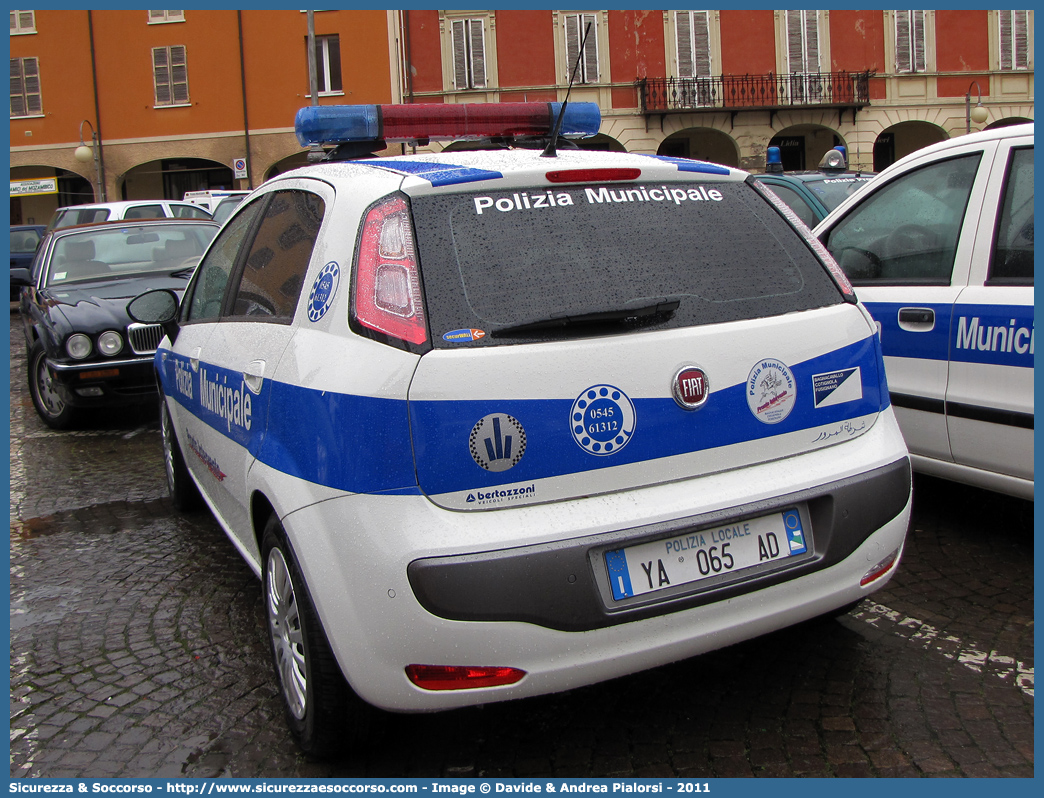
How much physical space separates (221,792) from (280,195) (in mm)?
1842

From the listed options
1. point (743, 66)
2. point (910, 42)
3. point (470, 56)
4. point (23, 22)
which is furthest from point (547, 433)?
point (23, 22)

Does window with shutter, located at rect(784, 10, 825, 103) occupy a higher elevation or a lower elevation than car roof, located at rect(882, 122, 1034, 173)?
higher

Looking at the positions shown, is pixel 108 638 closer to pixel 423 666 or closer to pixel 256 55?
pixel 423 666

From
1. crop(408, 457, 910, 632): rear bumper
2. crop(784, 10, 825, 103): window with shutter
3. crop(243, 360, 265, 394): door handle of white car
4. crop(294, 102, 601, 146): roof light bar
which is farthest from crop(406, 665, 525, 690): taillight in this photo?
crop(784, 10, 825, 103): window with shutter

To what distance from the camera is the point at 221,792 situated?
2.49 meters

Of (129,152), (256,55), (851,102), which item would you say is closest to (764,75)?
(851,102)

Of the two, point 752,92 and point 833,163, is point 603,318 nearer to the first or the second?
point 833,163

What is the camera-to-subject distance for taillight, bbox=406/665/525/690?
87.8 inches

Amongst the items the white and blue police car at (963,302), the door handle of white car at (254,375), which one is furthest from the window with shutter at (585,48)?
the door handle of white car at (254,375)

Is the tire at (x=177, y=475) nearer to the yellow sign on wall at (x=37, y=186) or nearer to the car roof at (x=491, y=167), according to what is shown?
the car roof at (x=491, y=167)

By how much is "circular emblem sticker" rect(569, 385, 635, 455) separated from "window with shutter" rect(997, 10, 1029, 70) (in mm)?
33703

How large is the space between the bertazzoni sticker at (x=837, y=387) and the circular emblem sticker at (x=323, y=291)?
4.20 feet

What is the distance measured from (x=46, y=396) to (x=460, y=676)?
6.67m

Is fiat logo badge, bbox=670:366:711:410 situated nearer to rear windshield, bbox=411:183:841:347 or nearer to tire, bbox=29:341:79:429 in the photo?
rear windshield, bbox=411:183:841:347
